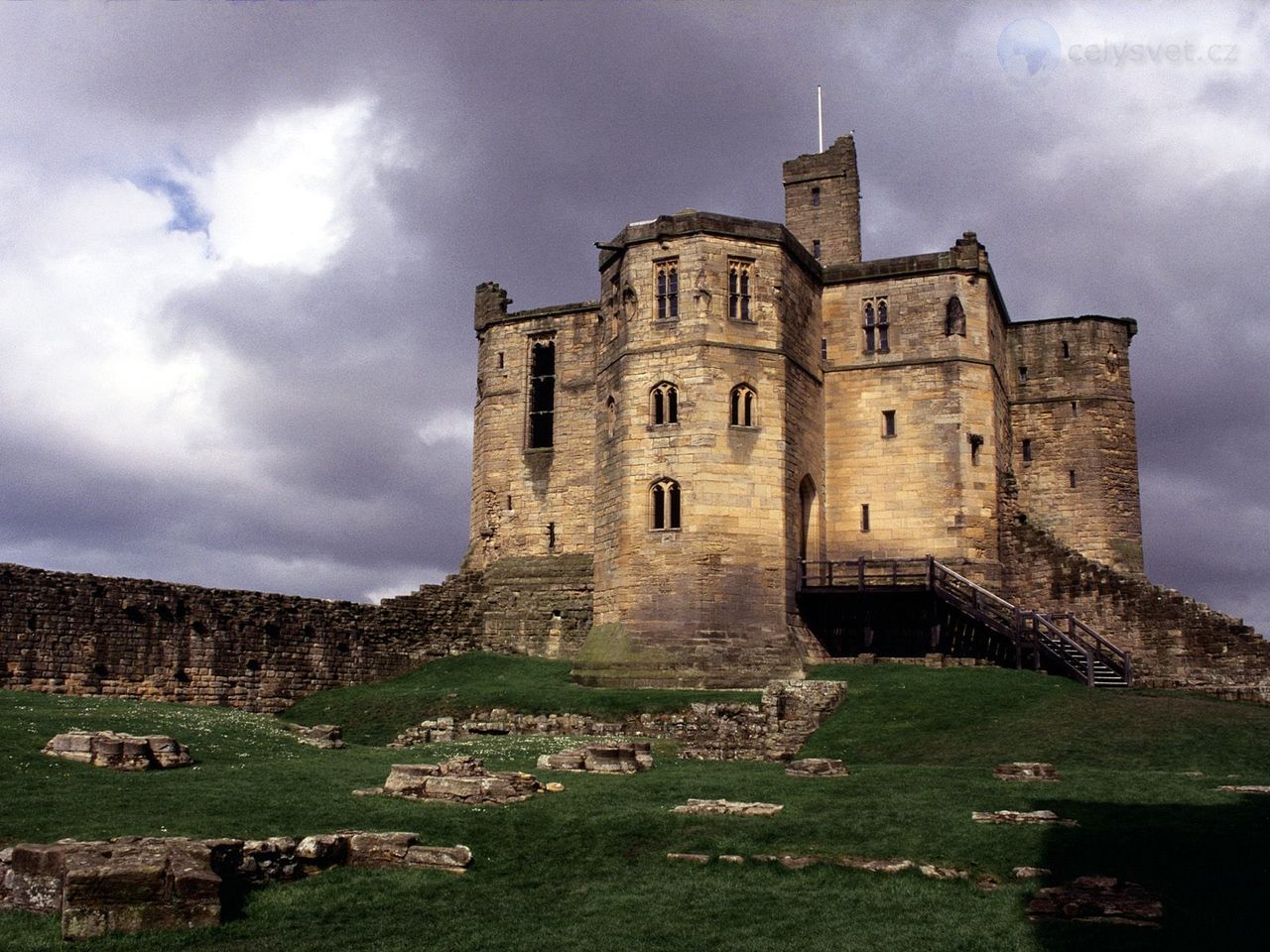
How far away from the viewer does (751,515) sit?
33.3 meters

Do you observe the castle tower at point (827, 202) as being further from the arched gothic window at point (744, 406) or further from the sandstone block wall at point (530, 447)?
the arched gothic window at point (744, 406)

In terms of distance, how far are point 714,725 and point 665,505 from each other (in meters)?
8.04

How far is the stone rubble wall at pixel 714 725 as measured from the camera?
85.6 ft

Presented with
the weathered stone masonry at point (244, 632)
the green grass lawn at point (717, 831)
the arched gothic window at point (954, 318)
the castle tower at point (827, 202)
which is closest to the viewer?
the green grass lawn at point (717, 831)

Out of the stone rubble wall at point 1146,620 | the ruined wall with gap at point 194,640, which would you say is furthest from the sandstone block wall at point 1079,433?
the ruined wall with gap at point 194,640

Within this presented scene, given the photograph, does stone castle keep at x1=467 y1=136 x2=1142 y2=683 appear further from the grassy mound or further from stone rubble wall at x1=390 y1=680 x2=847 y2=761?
stone rubble wall at x1=390 y1=680 x2=847 y2=761

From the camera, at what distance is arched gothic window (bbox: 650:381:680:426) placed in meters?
34.0

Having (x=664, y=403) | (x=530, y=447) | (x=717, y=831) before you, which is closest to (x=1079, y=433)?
(x=664, y=403)

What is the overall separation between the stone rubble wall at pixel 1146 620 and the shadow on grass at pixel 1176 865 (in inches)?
661

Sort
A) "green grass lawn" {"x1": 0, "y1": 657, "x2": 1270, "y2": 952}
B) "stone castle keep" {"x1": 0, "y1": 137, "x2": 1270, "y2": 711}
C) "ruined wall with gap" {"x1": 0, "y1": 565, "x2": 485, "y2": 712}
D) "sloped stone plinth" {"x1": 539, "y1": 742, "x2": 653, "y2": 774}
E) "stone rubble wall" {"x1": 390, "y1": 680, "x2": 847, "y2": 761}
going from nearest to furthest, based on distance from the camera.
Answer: "green grass lawn" {"x1": 0, "y1": 657, "x2": 1270, "y2": 952}
"sloped stone plinth" {"x1": 539, "y1": 742, "x2": 653, "y2": 774}
"stone rubble wall" {"x1": 390, "y1": 680, "x2": 847, "y2": 761}
"ruined wall with gap" {"x1": 0, "y1": 565, "x2": 485, "y2": 712}
"stone castle keep" {"x1": 0, "y1": 137, "x2": 1270, "y2": 711}

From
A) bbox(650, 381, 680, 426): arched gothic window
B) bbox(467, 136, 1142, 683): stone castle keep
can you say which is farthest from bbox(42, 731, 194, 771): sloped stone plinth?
bbox(650, 381, 680, 426): arched gothic window

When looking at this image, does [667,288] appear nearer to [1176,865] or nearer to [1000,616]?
[1000,616]

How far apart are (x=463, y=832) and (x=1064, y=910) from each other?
22.9 feet

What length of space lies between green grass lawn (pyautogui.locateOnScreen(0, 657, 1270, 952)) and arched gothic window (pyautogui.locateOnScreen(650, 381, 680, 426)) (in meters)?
11.8
